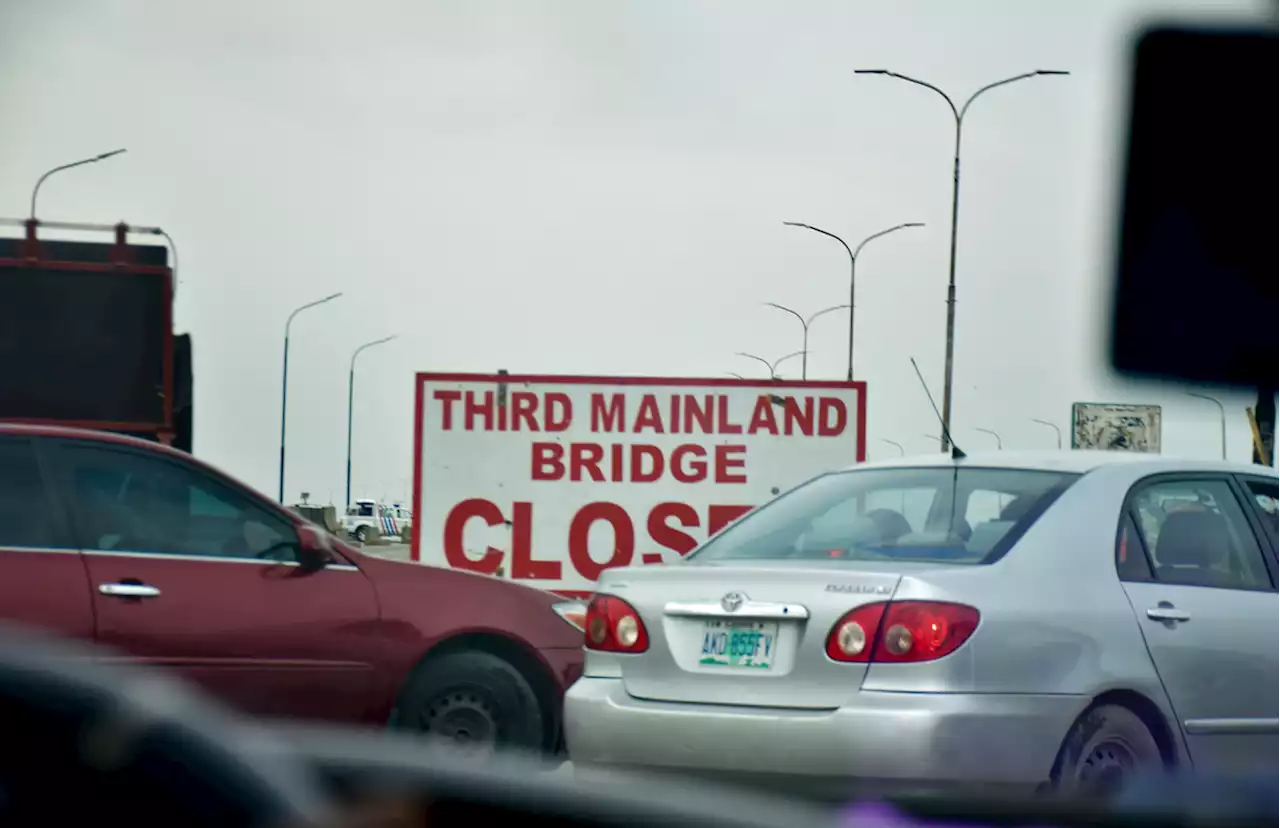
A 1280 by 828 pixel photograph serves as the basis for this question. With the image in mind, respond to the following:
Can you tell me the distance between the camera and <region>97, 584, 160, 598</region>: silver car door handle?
811 cm

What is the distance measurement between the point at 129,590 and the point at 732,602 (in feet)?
9.19

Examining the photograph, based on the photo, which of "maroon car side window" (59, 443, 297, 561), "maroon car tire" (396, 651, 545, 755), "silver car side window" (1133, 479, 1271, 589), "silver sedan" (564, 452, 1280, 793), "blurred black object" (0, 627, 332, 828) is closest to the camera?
"blurred black object" (0, 627, 332, 828)

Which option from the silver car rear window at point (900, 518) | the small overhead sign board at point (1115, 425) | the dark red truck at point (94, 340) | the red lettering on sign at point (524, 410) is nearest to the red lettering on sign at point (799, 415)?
the red lettering on sign at point (524, 410)

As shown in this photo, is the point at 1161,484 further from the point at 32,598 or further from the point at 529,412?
the point at 529,412

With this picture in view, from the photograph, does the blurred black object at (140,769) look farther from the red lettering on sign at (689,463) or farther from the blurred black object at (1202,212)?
the red lettering on sign at (689,463)

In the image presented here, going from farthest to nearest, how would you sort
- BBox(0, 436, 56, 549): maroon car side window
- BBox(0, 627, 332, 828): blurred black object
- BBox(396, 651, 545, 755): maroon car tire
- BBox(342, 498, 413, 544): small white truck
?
BBox(342, 498, 413, 544): small white truck → BBox(396, 651, 545, 755): maroon car tire → BBox(0, 436, 56, 549): maroon car side window → BBox(0, 627, 332, 828): blurred black object

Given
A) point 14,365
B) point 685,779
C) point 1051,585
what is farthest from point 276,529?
point 14,365

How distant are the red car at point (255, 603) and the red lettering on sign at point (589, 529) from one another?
20.7 ft

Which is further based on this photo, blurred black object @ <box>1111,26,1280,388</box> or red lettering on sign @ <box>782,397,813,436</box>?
red lettering on sign @ <box>782,397,813,436</box>

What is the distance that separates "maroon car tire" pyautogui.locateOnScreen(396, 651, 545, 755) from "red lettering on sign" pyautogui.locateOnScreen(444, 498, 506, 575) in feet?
21.6

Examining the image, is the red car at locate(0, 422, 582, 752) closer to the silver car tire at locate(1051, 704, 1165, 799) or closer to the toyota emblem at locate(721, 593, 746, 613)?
the toyota emblem at locate(721, 593, 746, 613)

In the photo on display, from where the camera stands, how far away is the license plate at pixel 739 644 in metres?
6.52

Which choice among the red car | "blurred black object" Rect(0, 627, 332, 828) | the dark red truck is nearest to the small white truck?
the dark red truck

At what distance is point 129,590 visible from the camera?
816cm
